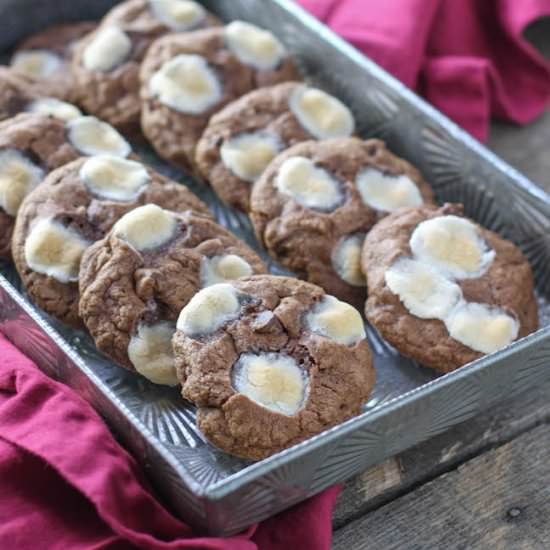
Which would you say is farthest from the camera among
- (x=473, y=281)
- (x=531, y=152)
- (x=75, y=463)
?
(x=531, y=152)

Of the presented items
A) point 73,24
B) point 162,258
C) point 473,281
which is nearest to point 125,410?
point 162,258

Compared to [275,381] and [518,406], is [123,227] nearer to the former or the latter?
[275,381]

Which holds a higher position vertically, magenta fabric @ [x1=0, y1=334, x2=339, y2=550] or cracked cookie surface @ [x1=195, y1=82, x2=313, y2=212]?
cracked cookie surface @ [x1=195, y1=82, x2=313, y2=212]

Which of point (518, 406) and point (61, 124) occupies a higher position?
point (61, 124)

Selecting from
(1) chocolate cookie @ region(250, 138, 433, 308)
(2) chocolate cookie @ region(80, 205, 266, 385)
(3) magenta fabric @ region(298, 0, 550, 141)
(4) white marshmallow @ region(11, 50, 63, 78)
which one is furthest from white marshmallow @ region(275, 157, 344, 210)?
(4) white marshmallow @ region(11, 50, 63, 78)

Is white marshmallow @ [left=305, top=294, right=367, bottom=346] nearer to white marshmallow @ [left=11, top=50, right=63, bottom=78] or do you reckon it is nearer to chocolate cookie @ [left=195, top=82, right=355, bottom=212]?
chocolate cookie @ [left=195, top=82, right=355, bottom=212]

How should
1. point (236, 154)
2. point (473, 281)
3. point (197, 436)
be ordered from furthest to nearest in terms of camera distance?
1. point (236, 154)
2. point (473, 281)
3. point (197, 436)

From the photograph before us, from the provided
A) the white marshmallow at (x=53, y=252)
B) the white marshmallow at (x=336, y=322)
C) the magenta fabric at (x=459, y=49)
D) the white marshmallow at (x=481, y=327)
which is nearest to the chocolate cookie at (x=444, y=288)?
the white marshmallow at (x=481, y=327)
